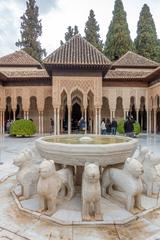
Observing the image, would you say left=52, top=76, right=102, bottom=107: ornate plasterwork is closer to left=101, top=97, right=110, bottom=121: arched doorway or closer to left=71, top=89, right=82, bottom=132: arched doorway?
left=101, top=97, right=110, bottom=121: arched doorway

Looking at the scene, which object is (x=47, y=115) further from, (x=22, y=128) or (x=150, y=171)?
(x=150, y=171)

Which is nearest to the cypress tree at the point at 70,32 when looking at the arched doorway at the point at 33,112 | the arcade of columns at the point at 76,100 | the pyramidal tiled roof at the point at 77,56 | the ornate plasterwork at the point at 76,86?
the arcade of columns at the point at 76,100

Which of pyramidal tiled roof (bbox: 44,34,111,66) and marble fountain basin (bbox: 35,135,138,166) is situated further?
pyramidal tiled roof (bbox: 44,34,111,66)

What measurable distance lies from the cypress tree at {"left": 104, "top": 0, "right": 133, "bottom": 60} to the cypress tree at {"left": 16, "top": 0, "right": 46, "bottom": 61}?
437 inches

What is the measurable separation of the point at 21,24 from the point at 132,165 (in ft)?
140

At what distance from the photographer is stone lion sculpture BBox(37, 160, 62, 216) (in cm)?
390

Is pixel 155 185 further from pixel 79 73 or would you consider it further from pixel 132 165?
pixel 79 73

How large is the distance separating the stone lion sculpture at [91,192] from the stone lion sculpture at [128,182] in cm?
55

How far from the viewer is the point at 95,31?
132 ft

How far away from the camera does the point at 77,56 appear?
760 inches

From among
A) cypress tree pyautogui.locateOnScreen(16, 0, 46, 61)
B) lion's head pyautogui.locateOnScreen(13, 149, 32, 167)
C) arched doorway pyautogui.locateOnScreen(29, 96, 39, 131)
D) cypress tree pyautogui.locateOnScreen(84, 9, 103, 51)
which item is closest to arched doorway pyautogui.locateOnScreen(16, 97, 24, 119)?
arched doorway pyautogui.locateOnScreen(29, 96, 39, 131)

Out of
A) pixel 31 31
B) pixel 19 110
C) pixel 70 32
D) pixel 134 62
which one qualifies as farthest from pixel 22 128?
pixel 70 32

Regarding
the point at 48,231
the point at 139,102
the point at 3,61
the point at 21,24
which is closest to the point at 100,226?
the point at 48,231

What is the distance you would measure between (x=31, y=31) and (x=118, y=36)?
49.2 feet
